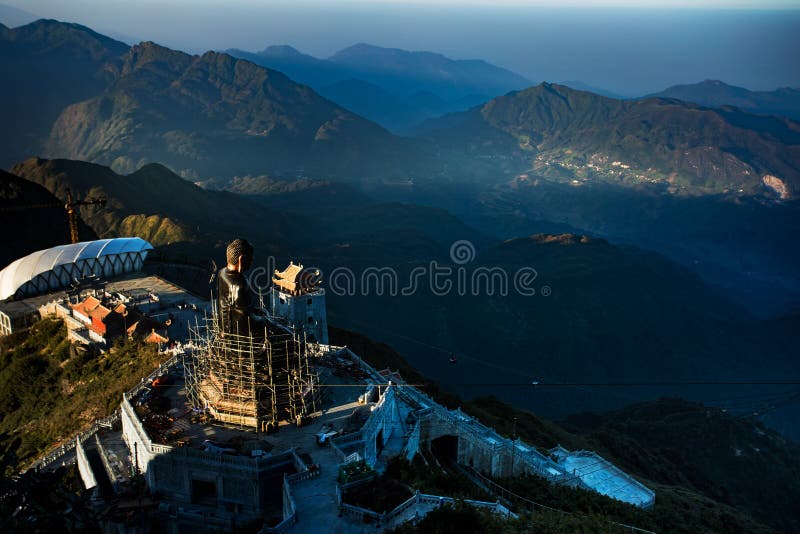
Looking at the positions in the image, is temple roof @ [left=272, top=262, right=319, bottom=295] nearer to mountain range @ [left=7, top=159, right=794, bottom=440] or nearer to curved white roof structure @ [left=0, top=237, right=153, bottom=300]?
curved white roof structure @ [left=0, top=237, right=153, bottom=300]

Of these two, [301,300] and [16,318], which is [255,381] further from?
[16,318]

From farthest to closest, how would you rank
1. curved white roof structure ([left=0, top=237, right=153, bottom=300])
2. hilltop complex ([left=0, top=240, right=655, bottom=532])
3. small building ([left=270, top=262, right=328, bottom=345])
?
curved white roof structure ([left=0, top=237, right=153, bottom=300])
small building ([left=270, top=262, right=328, bottom=345])
hilltop complex ([left=0, top=240, right=655, bottom=532])

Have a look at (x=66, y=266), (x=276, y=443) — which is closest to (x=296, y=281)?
(x=276, y=443)

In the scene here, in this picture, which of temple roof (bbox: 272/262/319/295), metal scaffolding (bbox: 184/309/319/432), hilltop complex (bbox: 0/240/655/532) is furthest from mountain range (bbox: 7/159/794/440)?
metal scaffolding (bbox: 184/309/319/432)

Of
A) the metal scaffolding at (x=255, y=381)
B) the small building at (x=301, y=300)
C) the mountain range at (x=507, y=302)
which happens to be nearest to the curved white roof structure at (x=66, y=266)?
the mountain range at (x=507, y=302)

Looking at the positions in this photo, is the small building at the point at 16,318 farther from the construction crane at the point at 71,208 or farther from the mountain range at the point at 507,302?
the mountain range at the point at 507,302
